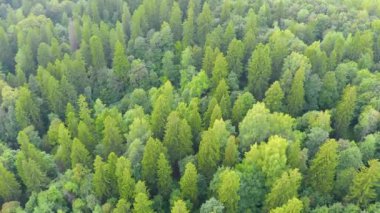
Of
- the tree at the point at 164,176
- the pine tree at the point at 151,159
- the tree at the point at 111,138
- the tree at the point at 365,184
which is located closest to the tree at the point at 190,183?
the tree at the point at 164,176

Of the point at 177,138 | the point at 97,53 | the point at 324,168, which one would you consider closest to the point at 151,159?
the point at 177,138

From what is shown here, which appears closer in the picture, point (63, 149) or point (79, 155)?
point (79, 155)

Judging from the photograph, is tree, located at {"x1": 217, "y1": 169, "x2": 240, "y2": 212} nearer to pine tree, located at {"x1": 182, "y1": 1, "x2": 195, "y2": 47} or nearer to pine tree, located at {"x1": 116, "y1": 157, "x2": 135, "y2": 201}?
pine tree, located at {"x1": 116, "y1": 157, "x2": 135, "y2": 201}

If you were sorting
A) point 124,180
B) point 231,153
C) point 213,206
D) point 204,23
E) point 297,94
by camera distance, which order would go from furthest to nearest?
1. point 204,23
2. point 297,94
3. point 231,153
4. point 124,180
5. point 213,206

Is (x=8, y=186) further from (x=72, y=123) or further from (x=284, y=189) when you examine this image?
(x=284, y=189)

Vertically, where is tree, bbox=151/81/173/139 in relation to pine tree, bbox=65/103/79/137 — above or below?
below

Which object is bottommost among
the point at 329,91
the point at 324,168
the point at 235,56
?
the point at 324,168

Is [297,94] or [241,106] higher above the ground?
[241,106]

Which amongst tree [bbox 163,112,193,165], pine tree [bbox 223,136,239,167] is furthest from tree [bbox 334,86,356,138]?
tree [bbox 163,112,193,165]
